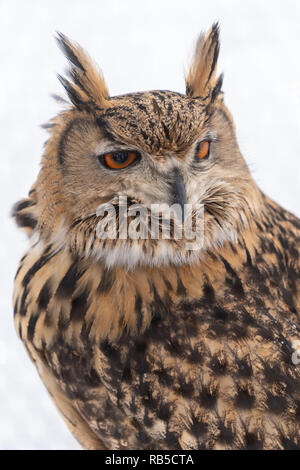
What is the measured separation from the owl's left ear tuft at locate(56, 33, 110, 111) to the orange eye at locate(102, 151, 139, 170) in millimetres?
134

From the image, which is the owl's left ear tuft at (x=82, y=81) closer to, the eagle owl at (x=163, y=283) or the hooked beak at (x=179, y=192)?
the eagle owl at (x=163, y=283)

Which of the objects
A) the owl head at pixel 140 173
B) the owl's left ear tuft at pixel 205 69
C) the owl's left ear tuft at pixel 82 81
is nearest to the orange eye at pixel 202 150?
the owl head at pixel 140 173

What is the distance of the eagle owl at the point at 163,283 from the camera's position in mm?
1391

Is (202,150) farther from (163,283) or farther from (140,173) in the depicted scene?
(163,283)

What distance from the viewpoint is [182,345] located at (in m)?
1.44

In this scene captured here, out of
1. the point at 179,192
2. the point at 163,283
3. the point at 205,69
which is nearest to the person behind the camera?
the point at 179,192

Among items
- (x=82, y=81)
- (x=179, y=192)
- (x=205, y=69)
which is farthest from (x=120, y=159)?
(x=205, y=69)

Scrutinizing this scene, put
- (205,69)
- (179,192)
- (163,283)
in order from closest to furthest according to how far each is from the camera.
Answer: (179,192) → (163,283) → (205,69)

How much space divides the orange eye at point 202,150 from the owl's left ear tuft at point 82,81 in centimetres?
23

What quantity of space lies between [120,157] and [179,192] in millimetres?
160

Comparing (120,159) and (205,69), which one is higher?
(205,69)

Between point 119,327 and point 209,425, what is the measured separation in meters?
0.31

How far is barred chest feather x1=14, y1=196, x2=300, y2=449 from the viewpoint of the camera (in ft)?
4.59
